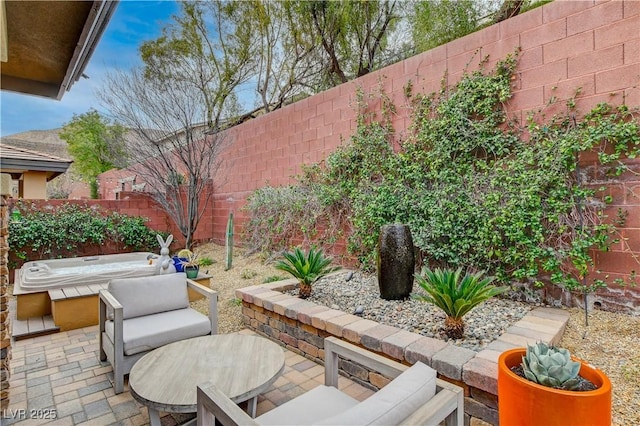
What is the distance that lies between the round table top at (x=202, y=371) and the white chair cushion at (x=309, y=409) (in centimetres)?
30

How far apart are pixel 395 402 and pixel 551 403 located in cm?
91

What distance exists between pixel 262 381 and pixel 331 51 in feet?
27.6

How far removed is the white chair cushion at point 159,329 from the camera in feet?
8.99

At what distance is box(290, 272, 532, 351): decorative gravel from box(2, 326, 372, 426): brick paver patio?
2.32 feet

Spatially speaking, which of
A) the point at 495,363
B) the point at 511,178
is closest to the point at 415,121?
the point at 511,178

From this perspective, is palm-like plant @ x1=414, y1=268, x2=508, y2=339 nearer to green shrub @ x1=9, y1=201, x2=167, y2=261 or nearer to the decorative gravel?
the decorative gravel

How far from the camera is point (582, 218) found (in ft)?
11.2

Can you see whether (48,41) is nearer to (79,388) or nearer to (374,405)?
(79,388)

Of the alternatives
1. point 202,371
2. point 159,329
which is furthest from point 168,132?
point 202,371

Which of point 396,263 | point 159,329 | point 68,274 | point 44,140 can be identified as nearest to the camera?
point 159,329

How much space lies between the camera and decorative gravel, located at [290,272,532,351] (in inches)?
112

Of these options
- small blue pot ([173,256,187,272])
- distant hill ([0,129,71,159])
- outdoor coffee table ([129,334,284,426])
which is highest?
distant hill ([0,129,71,159])

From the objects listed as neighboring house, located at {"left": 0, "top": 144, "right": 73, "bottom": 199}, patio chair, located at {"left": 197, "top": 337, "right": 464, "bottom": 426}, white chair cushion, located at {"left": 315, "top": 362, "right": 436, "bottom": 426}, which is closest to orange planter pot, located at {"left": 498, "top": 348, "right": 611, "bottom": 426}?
patio chair, located at {"left": 197, "top": 337, "right": 464, "bottom": 426}

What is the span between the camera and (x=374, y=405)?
120 cm
